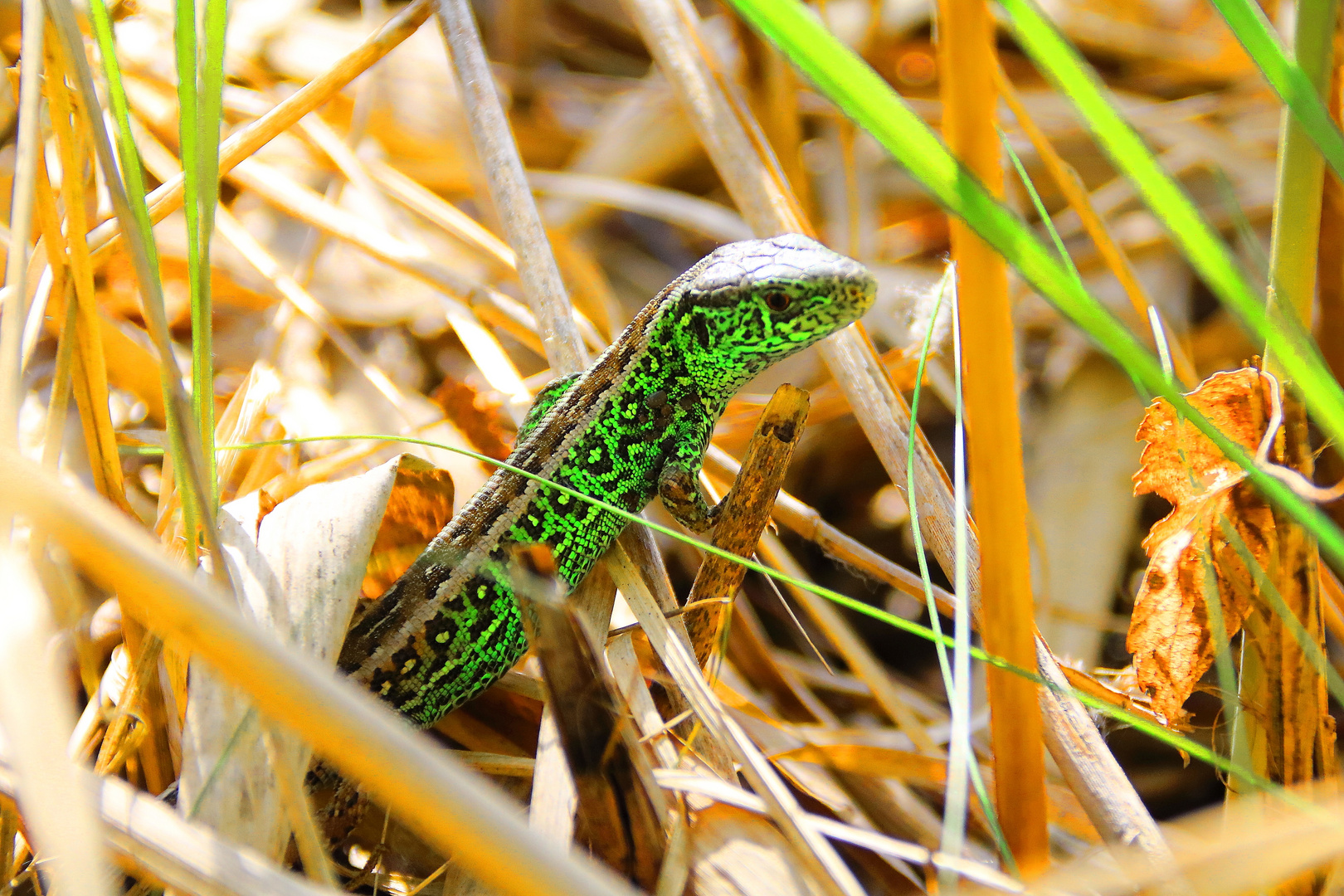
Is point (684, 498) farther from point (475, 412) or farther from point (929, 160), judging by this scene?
point (929, 160)

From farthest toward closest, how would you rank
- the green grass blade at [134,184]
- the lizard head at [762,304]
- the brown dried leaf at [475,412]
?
the brown dried leaf at [475,412]
the lizard head at [762,304]
the green grass blade at [134,184]

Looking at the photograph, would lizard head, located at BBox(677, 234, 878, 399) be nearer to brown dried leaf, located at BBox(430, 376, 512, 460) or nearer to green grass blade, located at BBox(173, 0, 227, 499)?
brown dried leaf, located at BBox(430, 376, 512, 460)

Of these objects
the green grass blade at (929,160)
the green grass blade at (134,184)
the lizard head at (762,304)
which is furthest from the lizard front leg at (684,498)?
the green grass blade at (929,160)

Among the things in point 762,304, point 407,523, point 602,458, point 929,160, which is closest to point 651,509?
point 602,458

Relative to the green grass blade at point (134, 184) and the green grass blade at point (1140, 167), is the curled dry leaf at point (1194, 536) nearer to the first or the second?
the green grass blade at point (1140, 167)

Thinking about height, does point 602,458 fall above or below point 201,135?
below

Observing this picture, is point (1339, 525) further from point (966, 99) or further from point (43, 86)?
point (43, 86)

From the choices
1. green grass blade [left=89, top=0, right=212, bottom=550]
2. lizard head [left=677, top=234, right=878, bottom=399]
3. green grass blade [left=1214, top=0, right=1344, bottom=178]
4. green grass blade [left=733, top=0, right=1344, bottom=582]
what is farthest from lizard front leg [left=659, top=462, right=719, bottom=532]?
green grass blade [left=1214, top=0, right=1344, bottom=178]
